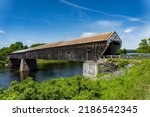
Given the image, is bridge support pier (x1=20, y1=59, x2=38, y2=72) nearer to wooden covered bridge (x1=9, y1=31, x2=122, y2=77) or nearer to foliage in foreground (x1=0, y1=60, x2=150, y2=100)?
wooden covered bridge (x1=9, y1=31, x2=122, y2=77)

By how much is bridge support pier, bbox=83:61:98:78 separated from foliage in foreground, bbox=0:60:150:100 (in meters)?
5.99

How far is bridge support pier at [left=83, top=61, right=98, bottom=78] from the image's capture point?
24692 millimetres

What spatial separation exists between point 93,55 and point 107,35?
3.23 meters

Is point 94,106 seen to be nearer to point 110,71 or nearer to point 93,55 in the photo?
point 110,71

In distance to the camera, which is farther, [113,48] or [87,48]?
[87,48]

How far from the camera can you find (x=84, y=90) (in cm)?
1573

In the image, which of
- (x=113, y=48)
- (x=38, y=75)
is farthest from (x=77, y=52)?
(x=38, y=75)

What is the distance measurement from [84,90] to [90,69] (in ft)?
34.7

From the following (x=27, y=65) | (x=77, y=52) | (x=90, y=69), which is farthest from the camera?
(x=27, y=65)

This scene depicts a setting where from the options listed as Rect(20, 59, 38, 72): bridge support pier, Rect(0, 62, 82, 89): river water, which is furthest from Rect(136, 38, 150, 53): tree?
Rect(20, 59, 38, 72): bridge support pier

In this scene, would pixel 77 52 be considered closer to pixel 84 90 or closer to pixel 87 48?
pixel 87 48

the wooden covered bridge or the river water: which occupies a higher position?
the wooden covered bridge

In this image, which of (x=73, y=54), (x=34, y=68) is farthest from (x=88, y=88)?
(x=34, y=68)

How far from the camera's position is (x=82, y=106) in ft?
24.9
